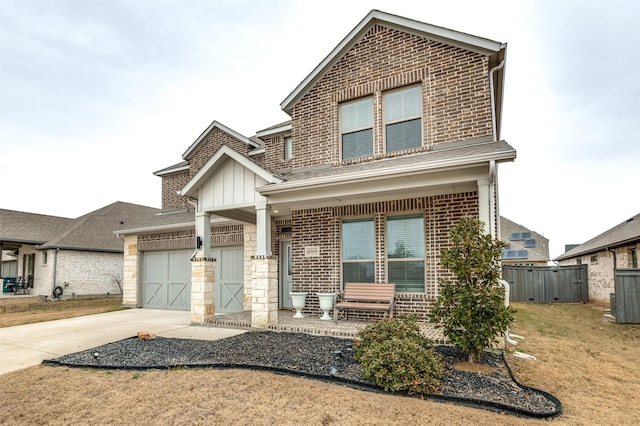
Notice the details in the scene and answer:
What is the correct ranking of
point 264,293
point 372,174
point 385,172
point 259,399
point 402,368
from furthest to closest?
point 264,293 → point 372,174 → point 385,172 → point 402,368 → point 259,399

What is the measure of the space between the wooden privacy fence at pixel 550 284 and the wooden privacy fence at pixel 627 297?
5981 millimetres

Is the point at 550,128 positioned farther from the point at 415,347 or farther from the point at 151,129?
the point at 151,129

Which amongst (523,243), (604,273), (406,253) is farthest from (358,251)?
(523,243)

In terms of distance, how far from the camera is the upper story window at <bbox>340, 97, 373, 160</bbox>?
8.78 meters

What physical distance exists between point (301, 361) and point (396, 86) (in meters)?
6.40

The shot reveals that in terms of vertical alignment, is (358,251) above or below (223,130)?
below

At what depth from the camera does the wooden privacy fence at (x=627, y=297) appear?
9.88m

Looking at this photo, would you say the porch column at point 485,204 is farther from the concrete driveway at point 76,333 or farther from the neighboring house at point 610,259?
the neighboring house at point 610,259

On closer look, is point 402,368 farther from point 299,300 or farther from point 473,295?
point 299,300

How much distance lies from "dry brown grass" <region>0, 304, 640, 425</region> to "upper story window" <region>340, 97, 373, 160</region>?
213 inches

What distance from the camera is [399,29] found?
27.8ft

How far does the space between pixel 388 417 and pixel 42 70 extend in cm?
1597

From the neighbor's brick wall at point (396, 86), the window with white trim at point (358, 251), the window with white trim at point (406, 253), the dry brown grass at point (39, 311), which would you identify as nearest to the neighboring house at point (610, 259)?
the neighbor's brick wall at point (396, 86)

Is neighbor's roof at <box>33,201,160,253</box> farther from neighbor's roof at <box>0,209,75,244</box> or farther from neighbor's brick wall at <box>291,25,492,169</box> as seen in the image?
neighbor's brick wall at <box>291,25,492,169</box>
